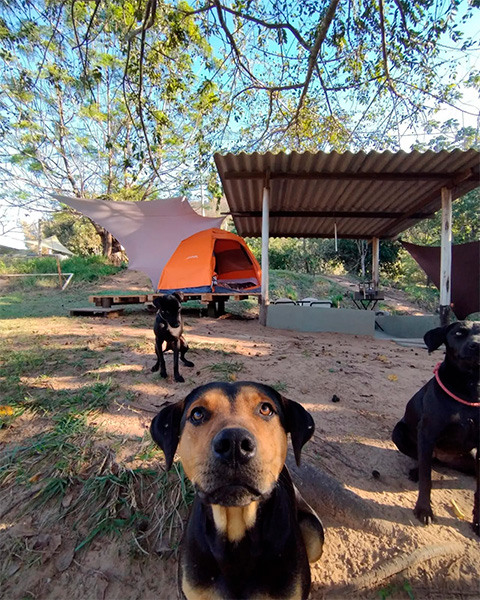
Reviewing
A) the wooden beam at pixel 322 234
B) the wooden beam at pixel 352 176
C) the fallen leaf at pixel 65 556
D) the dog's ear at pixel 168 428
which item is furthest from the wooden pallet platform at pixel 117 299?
the dog's ear at pixel 168 428

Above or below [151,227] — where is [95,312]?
below

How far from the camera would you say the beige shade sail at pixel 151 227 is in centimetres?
964

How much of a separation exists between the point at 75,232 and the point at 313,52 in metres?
34.3

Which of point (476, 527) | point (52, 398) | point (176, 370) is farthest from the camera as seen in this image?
point (176, 370)

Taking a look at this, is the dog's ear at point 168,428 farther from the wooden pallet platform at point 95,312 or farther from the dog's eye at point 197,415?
the wooden pallet platform at point 95,312

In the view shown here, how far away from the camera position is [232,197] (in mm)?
8352

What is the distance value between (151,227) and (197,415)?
31.0 ft

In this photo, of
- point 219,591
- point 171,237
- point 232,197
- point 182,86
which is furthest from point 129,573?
point 171,237

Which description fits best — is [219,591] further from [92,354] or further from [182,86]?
[182,86]

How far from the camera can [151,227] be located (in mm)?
10086

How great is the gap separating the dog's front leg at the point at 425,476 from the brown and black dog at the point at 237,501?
992mm

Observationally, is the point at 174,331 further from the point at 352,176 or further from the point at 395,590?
the point at 352,176

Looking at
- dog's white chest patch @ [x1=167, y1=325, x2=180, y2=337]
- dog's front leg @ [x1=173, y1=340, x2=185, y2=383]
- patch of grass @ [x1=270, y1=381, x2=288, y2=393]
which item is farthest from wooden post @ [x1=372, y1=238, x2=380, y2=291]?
dog's front leg @ [x1=173, y1=340, x2=185, y2=383]

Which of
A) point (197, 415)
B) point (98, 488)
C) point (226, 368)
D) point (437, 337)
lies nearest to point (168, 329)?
point (226, 368)
